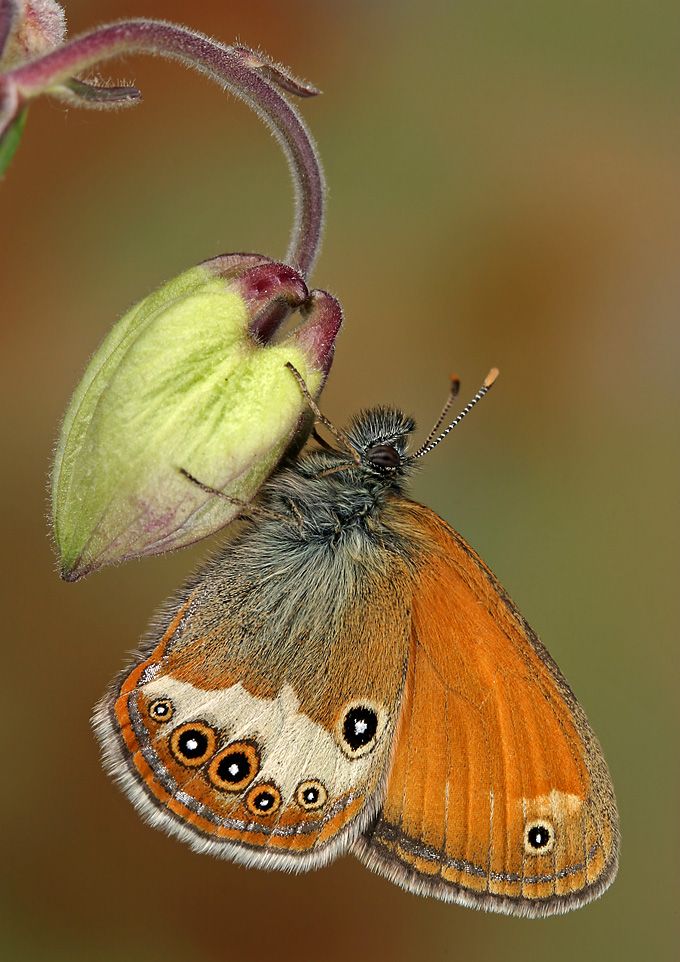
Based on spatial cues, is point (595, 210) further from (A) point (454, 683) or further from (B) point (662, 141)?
(A) point (454, 683)

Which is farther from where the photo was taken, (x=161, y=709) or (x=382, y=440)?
(x=382, y=440)

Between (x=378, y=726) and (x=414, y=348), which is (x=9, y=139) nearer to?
(x=378, y=726)

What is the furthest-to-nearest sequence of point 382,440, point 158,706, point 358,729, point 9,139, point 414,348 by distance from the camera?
1. point 414,348
2. point 382,440
3. point 358,729
4. point 158,706
5. point 9,139

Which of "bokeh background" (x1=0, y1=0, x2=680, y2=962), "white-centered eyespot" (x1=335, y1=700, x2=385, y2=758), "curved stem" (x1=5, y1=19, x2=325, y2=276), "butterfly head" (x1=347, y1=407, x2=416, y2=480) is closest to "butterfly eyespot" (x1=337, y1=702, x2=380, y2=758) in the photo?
"white-centered eyespot" (x1=335, y1=700, x2=385, y2=758)

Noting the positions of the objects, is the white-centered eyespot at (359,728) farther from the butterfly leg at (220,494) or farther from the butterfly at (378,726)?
the butterfly leg at (220,494)

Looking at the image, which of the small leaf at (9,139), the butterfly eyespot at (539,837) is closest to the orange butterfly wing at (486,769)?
the butterfly eyespot at (539,837)

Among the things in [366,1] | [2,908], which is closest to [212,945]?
[2,908]

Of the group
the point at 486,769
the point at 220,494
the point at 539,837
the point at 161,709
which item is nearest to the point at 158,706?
the point at 161,709

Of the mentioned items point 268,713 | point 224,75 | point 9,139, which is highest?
point 224,75
